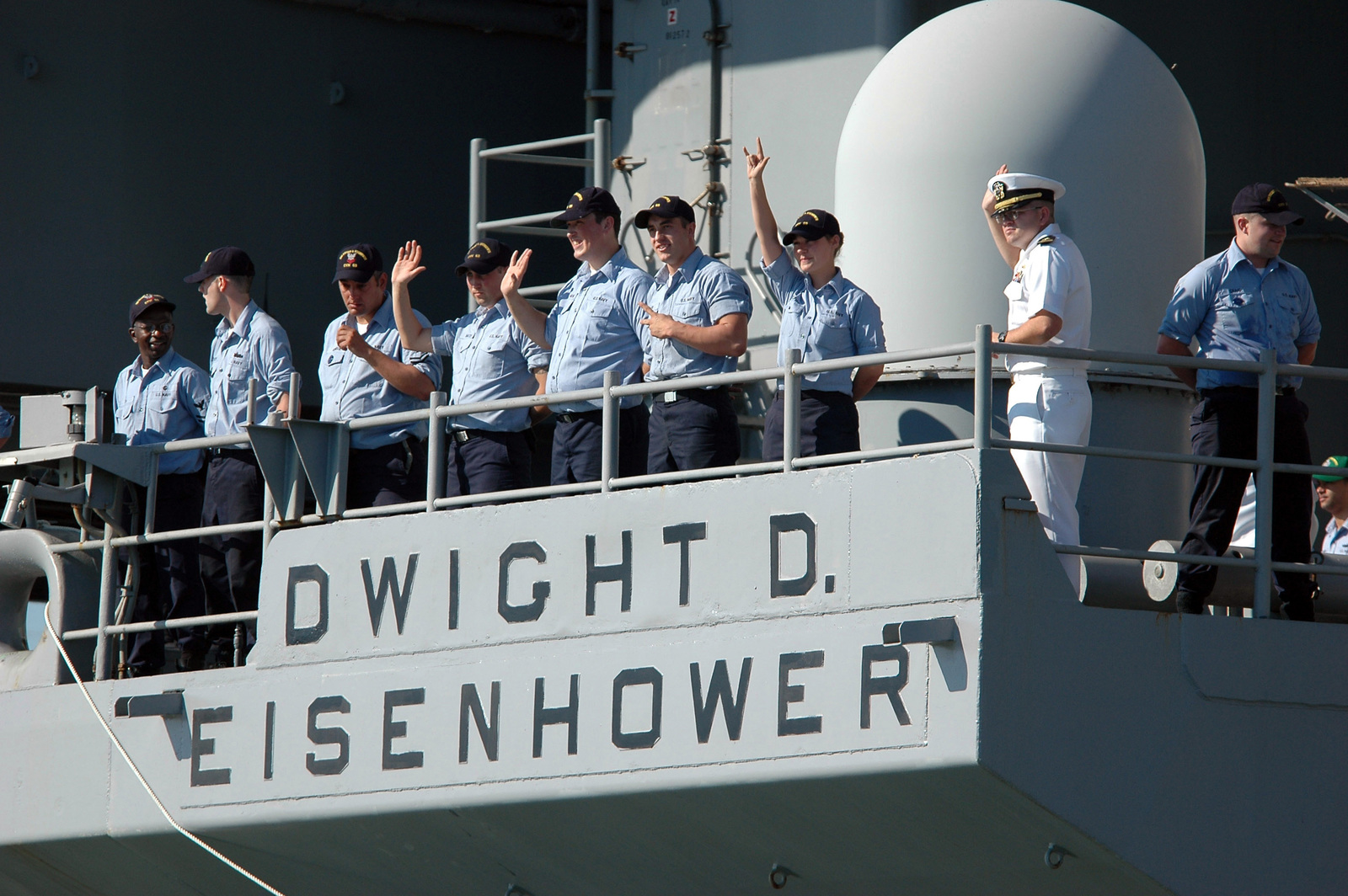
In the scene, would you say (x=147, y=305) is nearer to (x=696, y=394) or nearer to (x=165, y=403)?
(x=165, y=403)

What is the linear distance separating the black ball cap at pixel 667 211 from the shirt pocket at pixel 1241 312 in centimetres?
204

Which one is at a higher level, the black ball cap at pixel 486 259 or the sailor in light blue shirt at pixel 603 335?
the black ball cap at pixel 486 259

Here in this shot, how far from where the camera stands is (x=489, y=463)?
7.52 m

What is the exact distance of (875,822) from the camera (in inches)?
227

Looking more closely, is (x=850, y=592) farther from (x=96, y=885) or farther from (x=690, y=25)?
(x=690, y=25)

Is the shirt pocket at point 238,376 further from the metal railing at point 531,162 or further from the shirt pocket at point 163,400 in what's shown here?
the metal railing at point 531,162

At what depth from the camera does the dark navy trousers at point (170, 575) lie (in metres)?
7.94

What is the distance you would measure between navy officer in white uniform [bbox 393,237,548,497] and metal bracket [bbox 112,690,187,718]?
1.36 metres

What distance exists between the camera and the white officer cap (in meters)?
6.36

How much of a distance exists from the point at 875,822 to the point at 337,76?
291 inches

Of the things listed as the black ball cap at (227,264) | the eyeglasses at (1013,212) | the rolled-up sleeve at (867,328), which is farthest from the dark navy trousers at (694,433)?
the black ball cap at (227,264)

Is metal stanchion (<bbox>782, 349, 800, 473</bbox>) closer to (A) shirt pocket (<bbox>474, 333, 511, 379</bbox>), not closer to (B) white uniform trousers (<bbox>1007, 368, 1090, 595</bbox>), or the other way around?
(B) white uniform trousers (<bbox>1007, 368, 1090, 595</bbox>)

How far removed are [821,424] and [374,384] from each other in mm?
2091

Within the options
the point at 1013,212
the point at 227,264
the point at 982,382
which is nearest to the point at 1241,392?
the point at 1013,212
